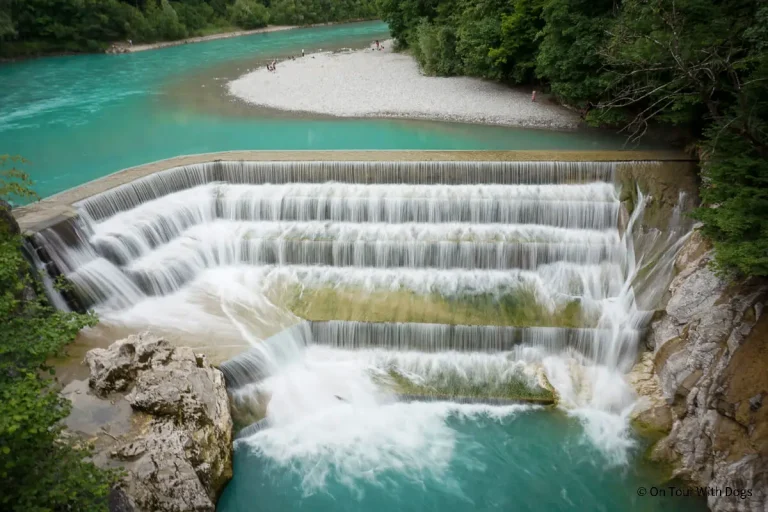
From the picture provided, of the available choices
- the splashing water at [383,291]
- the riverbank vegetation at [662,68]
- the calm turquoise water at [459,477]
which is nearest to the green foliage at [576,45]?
the riverbank vegetation at [662,68]

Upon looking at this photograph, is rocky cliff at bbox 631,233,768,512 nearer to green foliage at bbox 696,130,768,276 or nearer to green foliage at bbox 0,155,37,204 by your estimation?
green foliage at bbox 696,130,768,276

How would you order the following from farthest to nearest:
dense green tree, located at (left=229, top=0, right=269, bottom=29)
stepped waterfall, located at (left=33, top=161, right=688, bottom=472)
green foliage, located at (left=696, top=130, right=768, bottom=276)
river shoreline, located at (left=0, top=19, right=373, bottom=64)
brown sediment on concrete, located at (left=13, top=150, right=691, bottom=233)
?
1. dense green tree, located at (left=229, top=0, right=269, bottom=29)
2. river shoreline, located at (left=0, top=19, right=373, bottom=64)
3. brown sediment on concrete, located at (left=13, top=150, right=691, bottom=233)
4. stepped waterfall, located at (left=33, top=161, right=688, bottom=472)
5. green foliage, located at (left=696, top=130, right=768, bottom=276)

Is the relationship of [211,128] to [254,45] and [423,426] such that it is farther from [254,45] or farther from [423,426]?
[254,45]

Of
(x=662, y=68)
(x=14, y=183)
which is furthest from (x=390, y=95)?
(x=14, y=183)

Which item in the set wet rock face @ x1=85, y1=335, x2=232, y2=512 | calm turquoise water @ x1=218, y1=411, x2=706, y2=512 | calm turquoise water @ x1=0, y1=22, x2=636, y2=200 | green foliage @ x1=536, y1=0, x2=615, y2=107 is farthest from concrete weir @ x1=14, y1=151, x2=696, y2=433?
green foliage @ x1=536, y1=0, x2=615, y2=107

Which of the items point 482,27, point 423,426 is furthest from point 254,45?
point 423,426

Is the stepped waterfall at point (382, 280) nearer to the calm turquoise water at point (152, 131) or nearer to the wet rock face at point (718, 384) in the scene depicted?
the wet rock face at point (718, 384)

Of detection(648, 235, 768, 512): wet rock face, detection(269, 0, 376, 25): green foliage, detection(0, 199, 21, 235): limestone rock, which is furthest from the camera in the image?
detection(269, 0, 376, 25): green foliage
